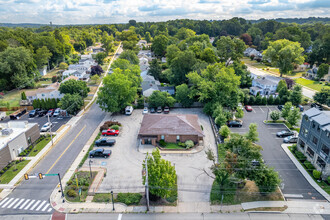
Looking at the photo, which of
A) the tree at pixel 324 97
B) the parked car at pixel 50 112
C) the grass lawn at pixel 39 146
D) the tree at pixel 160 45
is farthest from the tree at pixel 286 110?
the tree at pixel 160 45

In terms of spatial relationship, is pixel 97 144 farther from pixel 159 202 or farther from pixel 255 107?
pixel 255 107

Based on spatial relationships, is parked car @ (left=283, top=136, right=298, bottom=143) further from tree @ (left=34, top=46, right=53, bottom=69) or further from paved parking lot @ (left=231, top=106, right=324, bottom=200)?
tree @ (left=34, top=46, right=53, bottom=69)

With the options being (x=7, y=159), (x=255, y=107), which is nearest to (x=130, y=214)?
(x=7, y=159)

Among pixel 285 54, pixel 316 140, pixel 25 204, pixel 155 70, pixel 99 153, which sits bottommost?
pixel 25 204

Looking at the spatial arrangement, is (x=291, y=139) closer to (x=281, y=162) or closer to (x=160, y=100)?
(x=281, y=162)

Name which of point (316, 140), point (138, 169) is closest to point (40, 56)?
point (138, 169)
